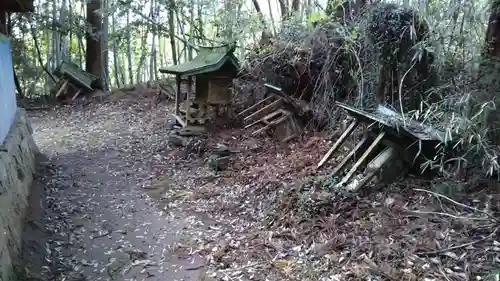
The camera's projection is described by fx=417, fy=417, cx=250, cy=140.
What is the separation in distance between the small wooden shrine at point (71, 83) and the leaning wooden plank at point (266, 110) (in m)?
7.31

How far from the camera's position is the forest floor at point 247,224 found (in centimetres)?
359

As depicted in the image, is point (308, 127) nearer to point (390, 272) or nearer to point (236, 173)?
point (236, 173)

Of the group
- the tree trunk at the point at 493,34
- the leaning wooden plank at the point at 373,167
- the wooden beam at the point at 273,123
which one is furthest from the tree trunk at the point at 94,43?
the tree trunk at the point at 493,34

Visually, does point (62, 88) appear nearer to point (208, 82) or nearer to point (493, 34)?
point (208, 82)

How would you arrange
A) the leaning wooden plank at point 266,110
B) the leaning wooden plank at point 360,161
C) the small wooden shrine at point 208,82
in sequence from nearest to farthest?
the leaning wooden plank at point 360,161 < the leaning wooden plank at point 266,110 < the small wooden shrine at point 208,82

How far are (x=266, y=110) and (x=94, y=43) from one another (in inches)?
333

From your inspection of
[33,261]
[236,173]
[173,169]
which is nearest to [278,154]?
[236,173]

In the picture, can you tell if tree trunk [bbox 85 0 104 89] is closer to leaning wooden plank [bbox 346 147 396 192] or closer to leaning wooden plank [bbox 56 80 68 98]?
leaning wooden plank [bbox 56 80 68 98]

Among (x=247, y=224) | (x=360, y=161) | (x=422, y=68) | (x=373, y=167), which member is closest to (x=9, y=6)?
(x=247, y=224)

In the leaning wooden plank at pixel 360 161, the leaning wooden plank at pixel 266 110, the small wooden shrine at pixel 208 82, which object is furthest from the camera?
the small wooden shrine at pixel 208 82

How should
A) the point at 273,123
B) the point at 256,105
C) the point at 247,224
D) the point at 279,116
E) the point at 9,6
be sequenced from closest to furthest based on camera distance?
the point at 247,224, the point at 9,6, the point at 273,123, the point at 279,116, the point at 256,105

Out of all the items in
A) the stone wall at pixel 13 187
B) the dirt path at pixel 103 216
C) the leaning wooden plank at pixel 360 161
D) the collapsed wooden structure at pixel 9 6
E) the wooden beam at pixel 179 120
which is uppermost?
the collapsed wooden structure at pixel 9 6

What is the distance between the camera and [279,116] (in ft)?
25.1

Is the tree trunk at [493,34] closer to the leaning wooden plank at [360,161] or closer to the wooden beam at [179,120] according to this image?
the leaning wooden plank at [360,161]
